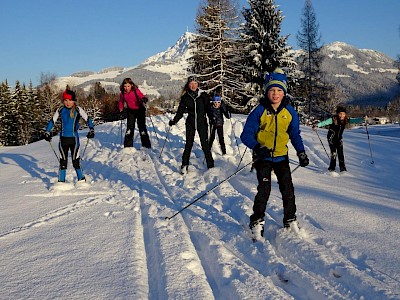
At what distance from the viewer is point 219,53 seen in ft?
98.0

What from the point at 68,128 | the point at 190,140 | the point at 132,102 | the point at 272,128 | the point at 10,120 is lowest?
the point at 190,140

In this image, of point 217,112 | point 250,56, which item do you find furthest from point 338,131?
point 250,56

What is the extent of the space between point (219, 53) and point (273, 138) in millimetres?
26626

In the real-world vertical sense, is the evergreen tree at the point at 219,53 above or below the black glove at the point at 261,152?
above

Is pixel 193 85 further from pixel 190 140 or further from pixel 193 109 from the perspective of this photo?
pixel 190 140

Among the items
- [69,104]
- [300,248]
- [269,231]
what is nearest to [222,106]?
[69,104]

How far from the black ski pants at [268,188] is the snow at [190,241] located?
31 centimetres

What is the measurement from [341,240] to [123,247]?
2.67 metres

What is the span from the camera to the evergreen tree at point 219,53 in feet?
97.4

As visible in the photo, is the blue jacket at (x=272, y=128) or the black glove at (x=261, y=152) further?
the blue jacket at (x=272, y=128)

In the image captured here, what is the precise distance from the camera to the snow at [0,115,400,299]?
10.5ft

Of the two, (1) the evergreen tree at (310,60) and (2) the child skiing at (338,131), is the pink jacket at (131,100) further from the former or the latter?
(1) the evergreen tree at (310,60)

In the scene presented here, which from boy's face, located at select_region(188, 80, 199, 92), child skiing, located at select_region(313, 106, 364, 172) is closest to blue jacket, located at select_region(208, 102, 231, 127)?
boy's face, located at select_region(188, 80, 199, 92)

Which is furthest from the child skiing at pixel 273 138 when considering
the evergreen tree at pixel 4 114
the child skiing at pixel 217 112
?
the evergreen tree at pixel 4 114
